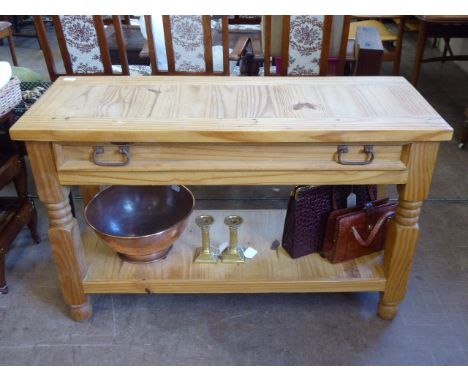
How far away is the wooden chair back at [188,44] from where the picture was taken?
1657mm

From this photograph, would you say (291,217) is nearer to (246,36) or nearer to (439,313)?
(439,313)

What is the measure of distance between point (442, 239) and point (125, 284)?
1.23 m

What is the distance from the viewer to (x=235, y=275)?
1.38 m

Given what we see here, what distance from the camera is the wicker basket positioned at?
1.44 m

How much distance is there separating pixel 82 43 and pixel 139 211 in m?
0.70

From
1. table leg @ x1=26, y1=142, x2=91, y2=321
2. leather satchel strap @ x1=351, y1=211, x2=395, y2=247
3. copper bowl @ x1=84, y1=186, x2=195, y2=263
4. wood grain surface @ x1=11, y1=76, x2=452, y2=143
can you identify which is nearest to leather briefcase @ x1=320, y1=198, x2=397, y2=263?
leather satchel strap @ x1=351, y1=211, x2=395, y2=247

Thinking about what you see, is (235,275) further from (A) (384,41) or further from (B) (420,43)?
(A) (384,41)

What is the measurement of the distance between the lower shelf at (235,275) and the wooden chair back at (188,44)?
2.40 ft

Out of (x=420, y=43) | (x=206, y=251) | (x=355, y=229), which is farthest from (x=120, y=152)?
(x=420, y=43)

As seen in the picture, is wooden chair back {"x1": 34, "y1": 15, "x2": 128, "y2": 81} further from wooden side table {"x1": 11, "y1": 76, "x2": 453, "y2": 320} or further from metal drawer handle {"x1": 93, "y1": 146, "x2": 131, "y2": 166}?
metal drawer handle {"x1": 93, "y1": 146, "x2": 131, "y2": 166}

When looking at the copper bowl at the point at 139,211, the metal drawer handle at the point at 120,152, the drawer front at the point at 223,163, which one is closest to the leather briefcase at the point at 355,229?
the drawer front at the point at 223,163

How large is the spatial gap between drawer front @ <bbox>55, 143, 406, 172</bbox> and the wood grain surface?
5cm

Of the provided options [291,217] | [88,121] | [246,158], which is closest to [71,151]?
[88,121]

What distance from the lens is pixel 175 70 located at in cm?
177
